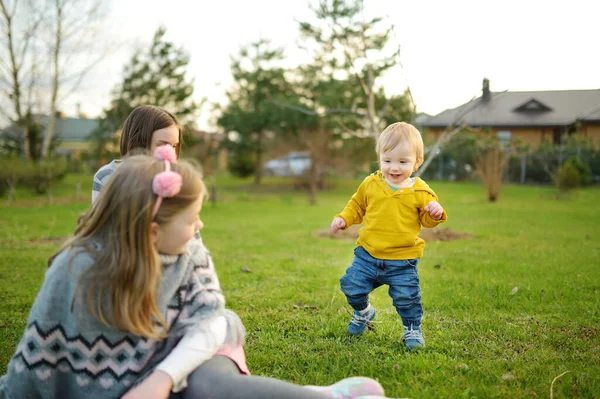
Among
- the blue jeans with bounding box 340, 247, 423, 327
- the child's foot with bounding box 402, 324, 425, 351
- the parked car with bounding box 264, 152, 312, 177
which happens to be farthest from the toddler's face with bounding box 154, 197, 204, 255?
the parked car with bounding box 264, 152, 312, 177

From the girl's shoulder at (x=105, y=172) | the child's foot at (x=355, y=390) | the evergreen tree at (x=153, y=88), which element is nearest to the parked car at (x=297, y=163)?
the evergreen tree at (x=153, y=88)

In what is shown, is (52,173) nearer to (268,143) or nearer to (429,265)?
(268,143)

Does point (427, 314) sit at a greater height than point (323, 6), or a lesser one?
lesser

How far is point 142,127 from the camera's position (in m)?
3.00

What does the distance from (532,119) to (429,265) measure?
13.8 metres

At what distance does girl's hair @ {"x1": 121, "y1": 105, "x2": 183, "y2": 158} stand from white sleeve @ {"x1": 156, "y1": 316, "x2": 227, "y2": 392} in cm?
155

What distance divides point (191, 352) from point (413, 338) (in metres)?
1.61

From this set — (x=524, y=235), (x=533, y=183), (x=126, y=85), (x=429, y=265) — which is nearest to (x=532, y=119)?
(x=533, y=183)

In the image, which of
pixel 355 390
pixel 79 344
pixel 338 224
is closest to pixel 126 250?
pixel 79 344

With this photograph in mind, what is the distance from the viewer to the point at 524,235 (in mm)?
7746

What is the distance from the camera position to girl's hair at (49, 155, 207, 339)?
1.70m

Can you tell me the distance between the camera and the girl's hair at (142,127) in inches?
118

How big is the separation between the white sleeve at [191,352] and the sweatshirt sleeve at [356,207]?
4.84ft

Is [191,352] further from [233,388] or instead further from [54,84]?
[54,84]
